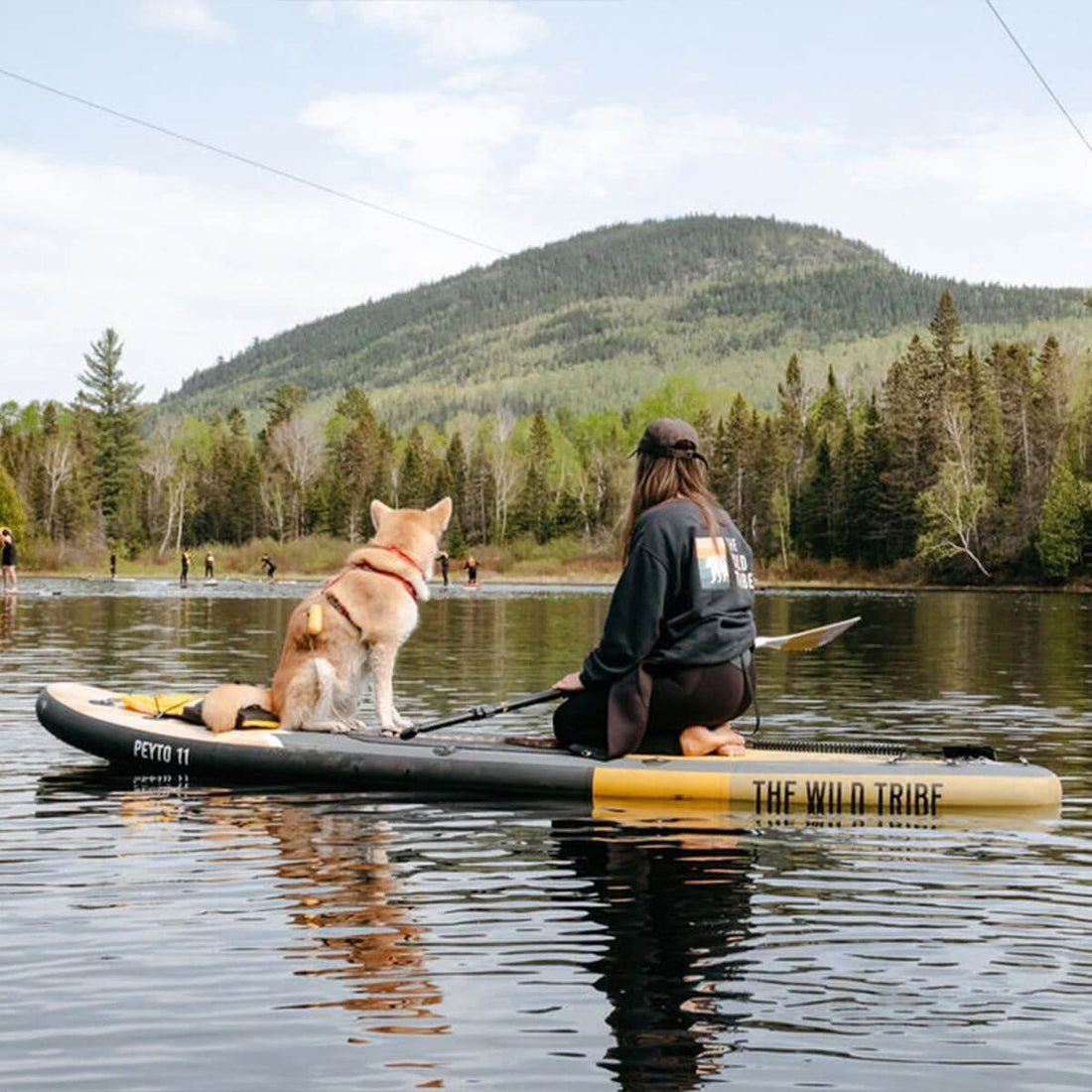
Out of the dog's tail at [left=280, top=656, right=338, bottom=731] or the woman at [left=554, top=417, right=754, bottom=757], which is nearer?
the woman at [left=554, top=417, right=754, bottom=757]

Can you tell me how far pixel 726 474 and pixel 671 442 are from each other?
12157 centimetres

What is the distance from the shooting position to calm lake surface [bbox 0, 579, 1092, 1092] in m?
5.70

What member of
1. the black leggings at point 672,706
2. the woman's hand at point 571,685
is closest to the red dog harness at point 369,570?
the black leggings at point 672,706

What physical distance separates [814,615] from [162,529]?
118851 mm

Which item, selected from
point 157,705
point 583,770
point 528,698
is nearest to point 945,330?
point 157,705

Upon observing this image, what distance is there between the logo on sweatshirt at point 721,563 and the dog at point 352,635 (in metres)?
2.34

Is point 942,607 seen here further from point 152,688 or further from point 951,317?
point 951,317

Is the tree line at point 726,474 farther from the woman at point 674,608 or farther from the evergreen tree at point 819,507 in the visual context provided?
the woman at point 674,608

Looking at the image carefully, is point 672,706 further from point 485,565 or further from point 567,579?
point 485,565

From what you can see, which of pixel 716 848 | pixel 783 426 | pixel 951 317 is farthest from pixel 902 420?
pixel 716 848

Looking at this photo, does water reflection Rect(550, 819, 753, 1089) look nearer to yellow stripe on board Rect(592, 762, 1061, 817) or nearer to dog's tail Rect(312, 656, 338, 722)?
yellow stripe on board Rect(592, 762, 1061, 817)

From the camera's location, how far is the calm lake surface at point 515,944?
570 cm

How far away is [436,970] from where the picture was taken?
6789 millimetres

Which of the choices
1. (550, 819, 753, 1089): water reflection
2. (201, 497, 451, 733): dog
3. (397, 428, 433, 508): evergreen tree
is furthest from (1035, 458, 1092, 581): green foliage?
(550, 819, 753, 1089): water reflection
